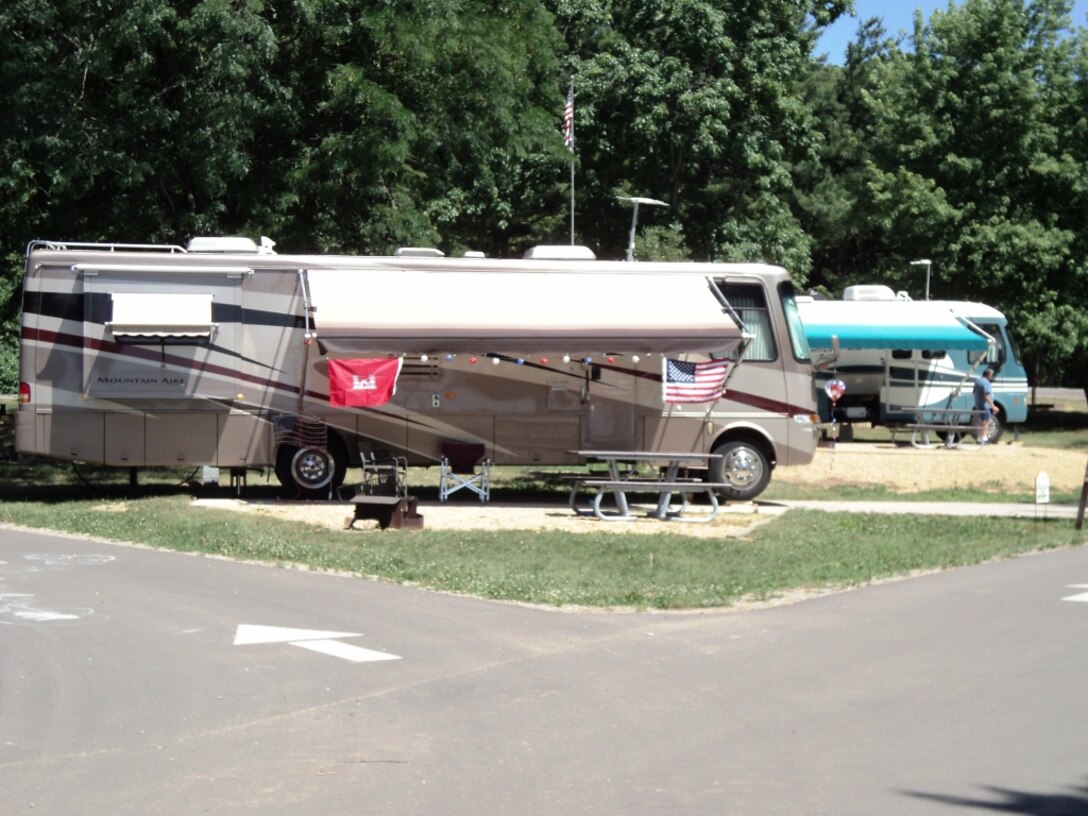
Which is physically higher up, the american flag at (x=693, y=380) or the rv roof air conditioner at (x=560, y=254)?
the rv roof air conditioner at (x=560, y=254)

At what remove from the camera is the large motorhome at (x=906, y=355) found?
104 ft

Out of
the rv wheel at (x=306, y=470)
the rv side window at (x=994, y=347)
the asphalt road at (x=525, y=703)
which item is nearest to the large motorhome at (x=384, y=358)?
the rv wheel at (x=306, y=470)

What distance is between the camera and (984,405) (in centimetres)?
3177

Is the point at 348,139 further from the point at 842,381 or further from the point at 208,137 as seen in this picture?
the point at 842,381

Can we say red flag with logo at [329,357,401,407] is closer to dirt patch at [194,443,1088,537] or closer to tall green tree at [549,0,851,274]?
dirt patch at [194,443,1088,537]

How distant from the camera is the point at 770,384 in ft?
69.7

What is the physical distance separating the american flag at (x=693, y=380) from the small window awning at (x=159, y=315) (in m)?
6.38

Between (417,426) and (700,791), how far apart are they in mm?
13967

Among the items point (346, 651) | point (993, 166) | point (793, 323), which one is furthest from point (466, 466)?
point (993, 166)

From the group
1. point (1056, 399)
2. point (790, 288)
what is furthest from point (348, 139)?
point (1056, 399)

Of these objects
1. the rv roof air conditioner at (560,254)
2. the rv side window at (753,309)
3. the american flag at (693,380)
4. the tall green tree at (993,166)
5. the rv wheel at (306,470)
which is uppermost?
the tall green tree at (993,166)

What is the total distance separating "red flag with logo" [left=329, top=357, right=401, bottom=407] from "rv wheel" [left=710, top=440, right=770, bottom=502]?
4870mm

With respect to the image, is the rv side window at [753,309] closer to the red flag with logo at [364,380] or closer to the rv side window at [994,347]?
the red flag with logo at [364,380]

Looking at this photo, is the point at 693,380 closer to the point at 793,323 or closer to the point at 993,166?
the point at 793,323
